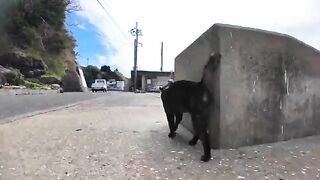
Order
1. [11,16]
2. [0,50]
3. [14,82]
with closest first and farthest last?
[14,82]
[0,50]
[11,16]

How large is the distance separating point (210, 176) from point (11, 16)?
140 ft

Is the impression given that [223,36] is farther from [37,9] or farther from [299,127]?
[37,9]

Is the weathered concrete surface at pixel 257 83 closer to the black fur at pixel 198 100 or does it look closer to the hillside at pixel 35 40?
the black fur at pixel 198 100

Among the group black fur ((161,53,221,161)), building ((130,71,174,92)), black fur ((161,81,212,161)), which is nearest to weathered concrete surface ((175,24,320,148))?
black fur ((161,53,221,161))

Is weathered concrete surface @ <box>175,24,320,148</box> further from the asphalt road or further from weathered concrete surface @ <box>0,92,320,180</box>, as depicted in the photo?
the asphalt road

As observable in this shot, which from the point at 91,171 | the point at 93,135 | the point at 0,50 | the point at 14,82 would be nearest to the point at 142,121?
the point at 93,135

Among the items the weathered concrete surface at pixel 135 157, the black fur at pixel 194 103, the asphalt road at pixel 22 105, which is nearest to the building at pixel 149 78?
the asphalt road at pixel 22 105

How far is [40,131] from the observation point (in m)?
8.27

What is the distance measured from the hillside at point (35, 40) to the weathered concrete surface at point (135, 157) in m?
30.5

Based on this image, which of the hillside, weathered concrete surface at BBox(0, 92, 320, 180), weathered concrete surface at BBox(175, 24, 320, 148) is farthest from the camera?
the hillside

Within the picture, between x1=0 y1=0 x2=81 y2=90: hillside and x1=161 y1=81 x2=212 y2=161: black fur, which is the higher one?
x1=0 y1=0 x2=81 y2=90: hillside

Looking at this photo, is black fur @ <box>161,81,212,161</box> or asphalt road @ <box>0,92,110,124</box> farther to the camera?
asphalt road @ <box>0,92,110,124</box>

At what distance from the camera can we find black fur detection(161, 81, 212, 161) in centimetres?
636

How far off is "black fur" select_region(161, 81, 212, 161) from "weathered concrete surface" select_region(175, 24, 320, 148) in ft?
0.73
